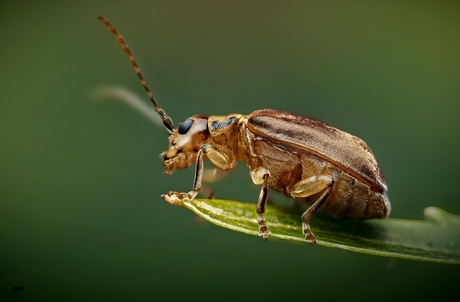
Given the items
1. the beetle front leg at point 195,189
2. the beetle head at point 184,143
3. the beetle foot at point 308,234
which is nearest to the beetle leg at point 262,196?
the beetle foot at point 308,234

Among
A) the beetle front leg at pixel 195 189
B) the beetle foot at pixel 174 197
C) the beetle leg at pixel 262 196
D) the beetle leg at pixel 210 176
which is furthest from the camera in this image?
the beetle leg at pixel 210 176

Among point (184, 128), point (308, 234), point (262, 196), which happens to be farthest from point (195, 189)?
point (308, 234)

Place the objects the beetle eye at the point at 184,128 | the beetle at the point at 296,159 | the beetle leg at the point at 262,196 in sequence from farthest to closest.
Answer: the beetle eye at the point at 184,128
the beetle at the point at 296,159
the beetle leg at the point at 262,196

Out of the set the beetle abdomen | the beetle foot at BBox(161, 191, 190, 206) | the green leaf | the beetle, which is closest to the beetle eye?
the beetle

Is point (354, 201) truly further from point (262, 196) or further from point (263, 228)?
point (263, 228)

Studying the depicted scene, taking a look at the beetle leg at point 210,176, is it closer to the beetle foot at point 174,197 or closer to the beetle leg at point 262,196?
the beetle leg at point 262,196

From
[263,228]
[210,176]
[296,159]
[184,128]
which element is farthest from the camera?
[210,176]
